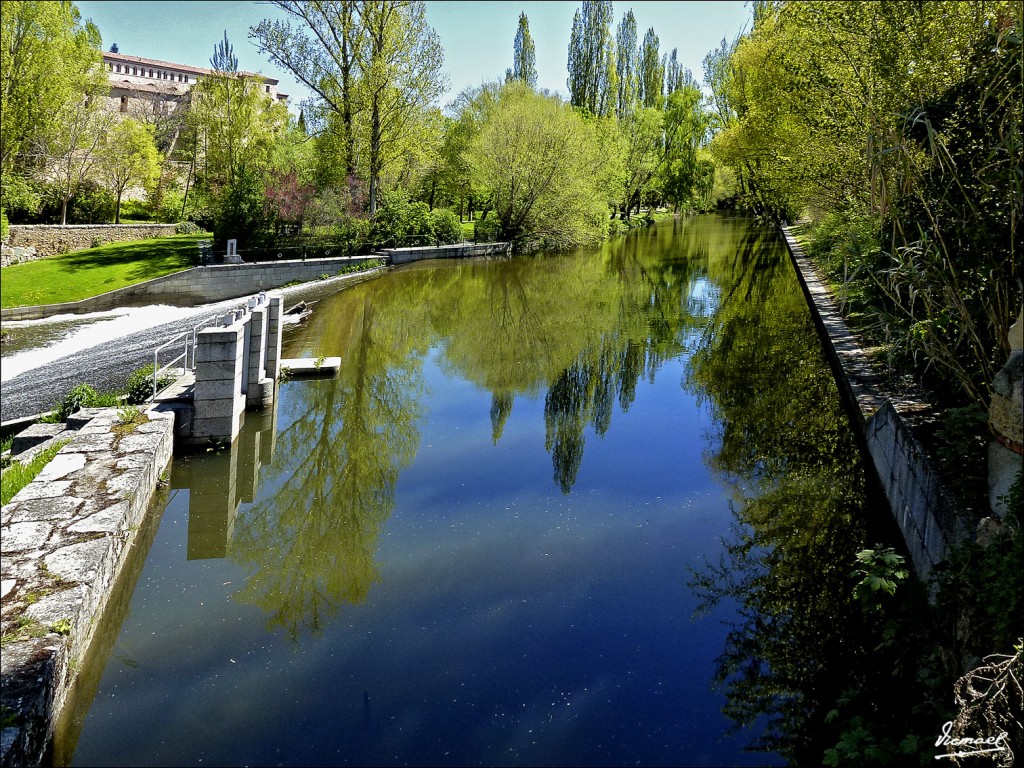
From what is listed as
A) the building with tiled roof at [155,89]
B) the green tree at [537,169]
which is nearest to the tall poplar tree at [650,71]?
the green tree at [537,169]

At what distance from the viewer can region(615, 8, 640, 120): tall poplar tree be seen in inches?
2219

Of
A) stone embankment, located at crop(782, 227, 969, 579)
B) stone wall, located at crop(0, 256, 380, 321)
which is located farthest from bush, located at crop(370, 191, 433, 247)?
stone embankment, located at crop(782, 227, 969, 579)

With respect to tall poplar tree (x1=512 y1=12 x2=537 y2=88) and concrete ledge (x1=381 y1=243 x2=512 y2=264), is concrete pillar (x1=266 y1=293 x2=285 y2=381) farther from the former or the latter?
tall poplar tree (x1=512 y1=12 x2=537 y2=88)

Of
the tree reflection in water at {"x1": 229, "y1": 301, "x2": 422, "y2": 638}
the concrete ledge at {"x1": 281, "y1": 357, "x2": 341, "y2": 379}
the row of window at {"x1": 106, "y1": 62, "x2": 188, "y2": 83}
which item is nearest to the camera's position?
the tree reflection in water at {"x1": 229, "y1": 301, "x2": 422, "y2": 638}

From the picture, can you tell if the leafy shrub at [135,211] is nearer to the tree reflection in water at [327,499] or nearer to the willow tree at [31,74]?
the tree reflection in water at [327,499]

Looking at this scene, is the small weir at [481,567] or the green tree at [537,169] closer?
the small weir at [481,567]

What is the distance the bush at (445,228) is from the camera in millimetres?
33753

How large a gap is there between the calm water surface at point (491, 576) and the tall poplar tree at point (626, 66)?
47226 millimetres

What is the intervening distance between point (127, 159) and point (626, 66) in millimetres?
39666

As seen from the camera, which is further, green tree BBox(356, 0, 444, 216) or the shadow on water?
green tree BBox(356, 0, 444, 216)

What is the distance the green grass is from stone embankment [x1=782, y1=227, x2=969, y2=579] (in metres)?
6.75

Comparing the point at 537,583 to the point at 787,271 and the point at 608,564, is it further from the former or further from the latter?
the point at 787,271

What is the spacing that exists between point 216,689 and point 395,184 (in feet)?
114

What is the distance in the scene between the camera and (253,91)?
35312 mm
